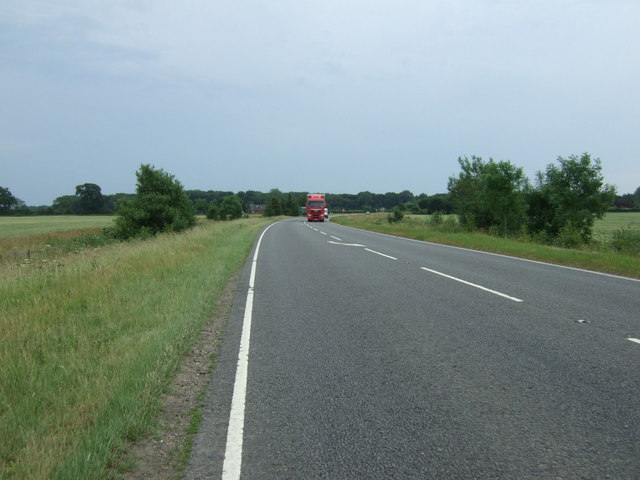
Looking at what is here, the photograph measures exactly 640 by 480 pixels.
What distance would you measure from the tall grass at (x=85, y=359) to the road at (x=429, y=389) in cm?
61

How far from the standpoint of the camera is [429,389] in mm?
4031

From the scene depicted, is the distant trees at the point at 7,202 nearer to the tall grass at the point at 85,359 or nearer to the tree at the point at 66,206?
the tree at the point at 66,206

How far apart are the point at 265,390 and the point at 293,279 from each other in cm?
674

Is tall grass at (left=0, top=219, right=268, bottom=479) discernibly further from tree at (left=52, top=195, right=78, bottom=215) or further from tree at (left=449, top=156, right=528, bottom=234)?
tree at (left=52, top=195, right=78, bottom=215)

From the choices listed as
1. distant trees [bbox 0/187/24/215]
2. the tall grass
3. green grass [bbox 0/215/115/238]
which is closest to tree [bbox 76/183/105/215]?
distant trees [bbox 0/187/24/215]

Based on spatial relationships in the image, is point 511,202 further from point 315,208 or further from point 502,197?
point 315,208

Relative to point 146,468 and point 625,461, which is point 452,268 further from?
point 146,468

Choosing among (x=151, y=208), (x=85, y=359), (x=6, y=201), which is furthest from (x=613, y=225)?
(x=6, y=201)

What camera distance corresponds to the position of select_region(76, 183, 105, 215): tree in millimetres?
112812

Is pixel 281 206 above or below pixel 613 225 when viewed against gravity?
above

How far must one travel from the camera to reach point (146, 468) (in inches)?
112

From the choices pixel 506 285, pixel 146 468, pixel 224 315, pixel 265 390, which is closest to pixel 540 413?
pixel 265 390

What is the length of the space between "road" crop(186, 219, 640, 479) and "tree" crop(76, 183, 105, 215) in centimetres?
12092

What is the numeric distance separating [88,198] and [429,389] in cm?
12555
